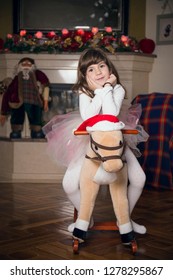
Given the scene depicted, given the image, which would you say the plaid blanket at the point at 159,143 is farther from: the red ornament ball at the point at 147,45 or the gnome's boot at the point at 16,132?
the gnome's boot at the point at 16,132

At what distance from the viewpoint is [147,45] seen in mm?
3842

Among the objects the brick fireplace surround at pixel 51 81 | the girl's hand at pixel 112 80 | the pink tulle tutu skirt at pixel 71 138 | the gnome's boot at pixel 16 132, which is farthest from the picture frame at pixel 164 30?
the girl's hand at pixel 112 80

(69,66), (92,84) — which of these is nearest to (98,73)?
(92,84)

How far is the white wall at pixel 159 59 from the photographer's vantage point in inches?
154

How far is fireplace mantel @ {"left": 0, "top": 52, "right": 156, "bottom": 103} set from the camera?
3705 millimetres

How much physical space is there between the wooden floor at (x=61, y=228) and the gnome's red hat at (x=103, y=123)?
20.6 inches

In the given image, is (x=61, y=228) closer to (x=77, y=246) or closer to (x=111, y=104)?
(x=77, y=246)

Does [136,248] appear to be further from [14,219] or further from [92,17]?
[92,17]

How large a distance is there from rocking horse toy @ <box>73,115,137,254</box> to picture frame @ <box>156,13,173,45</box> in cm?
247

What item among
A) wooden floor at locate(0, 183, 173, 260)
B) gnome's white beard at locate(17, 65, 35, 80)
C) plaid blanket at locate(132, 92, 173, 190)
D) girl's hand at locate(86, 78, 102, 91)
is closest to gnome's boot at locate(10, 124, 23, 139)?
gnome's white beard at locate(17, 65, 35, 80)

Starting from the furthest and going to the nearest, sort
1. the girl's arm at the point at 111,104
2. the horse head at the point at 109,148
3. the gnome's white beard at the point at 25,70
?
1. the gnome's white beard at the point at 25,70
2. the girl's arm at the point at 111,104
3. the horse head at the point at 109,148

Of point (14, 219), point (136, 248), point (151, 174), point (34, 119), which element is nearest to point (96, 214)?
point (14, 219)

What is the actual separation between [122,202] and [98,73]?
0.56m
